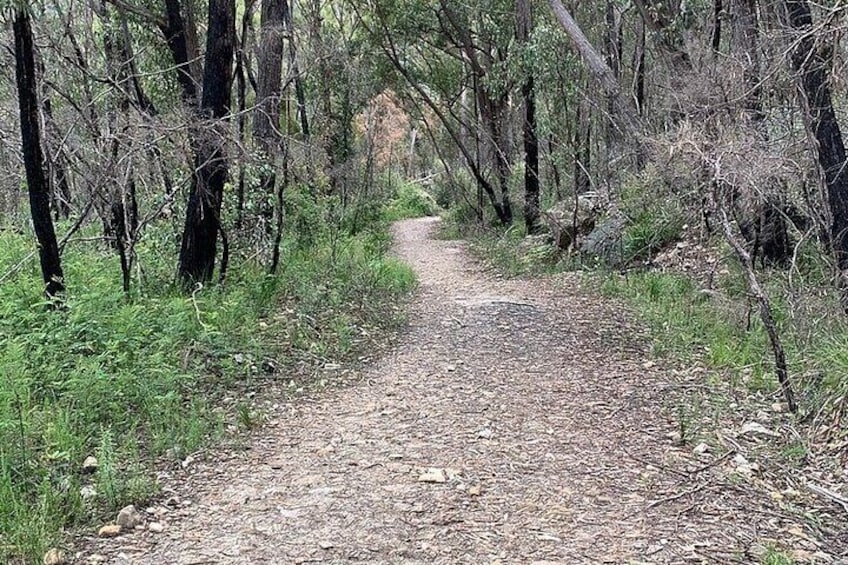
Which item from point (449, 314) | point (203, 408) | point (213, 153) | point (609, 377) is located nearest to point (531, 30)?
point (449, 314)

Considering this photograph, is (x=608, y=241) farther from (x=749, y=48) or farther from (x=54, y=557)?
(x=54, y=557)

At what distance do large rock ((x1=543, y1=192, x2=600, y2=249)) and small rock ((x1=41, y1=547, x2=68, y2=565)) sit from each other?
10210 mm

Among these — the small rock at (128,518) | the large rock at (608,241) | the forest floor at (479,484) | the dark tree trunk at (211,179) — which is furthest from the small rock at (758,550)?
the large rock at (608,241)

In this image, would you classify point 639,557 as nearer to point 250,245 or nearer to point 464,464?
point 464,464

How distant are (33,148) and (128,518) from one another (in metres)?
3.83

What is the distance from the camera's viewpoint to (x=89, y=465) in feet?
12.6

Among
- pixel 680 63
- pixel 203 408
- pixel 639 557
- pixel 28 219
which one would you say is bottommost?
pixel 639 557

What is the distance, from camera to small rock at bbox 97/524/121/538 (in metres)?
3.26

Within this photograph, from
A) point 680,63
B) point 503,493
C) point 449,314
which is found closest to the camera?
point 503,493

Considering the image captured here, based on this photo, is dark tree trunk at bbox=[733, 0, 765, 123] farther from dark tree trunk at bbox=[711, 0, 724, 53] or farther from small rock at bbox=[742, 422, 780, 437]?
small rock at bbox=[742, 422, 780, 437]

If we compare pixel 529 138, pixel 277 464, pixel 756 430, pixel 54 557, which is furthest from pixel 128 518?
pixel 529 138

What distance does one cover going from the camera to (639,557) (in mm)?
3078

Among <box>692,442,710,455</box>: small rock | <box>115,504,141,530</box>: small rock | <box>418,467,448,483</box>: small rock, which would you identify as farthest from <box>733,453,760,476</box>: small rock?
<box>115,504,141,530</box>: small rock

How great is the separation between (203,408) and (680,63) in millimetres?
7543
